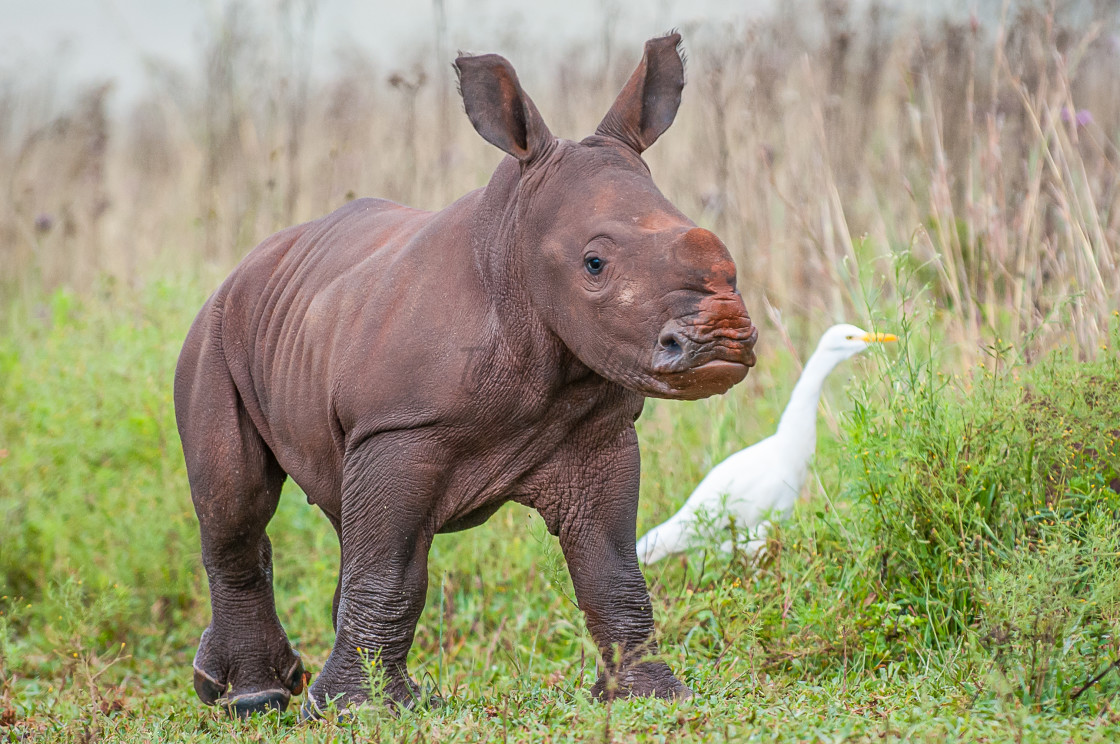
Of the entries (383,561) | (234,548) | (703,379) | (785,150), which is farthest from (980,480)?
(785,150)

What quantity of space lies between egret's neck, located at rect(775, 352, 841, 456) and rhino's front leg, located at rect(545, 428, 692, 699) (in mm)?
1711

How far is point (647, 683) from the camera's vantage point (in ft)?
11.7

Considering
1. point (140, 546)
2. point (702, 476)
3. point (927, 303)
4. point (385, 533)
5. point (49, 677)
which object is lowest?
point (49, 677)

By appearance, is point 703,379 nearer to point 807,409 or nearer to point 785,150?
point 807,409

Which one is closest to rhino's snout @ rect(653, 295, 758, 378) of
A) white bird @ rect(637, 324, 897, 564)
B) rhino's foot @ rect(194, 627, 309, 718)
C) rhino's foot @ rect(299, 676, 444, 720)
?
rhino's foot @ rect(299, 676, 444, 720)

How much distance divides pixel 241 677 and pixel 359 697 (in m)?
1.11

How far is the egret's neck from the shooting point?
516cm

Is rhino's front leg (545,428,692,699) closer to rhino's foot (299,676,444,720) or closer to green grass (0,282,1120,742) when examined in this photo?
green grass (0,282,1120,742)

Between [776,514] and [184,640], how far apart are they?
298 centimetres

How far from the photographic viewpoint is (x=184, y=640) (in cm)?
597

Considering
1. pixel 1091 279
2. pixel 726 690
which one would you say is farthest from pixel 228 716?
pixel 1091 279

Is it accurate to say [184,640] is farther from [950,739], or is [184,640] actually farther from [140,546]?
[950,739]

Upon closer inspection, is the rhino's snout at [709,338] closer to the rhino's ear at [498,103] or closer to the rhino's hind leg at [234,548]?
the rhino's ear at [498,103]

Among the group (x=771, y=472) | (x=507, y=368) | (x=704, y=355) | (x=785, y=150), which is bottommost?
(x=771, y=472)
